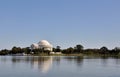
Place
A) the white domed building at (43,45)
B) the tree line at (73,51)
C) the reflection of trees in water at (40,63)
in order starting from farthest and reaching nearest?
the white domed building at (43,45), the tree line at (73,51), the reflection of trees in water at (40,63)

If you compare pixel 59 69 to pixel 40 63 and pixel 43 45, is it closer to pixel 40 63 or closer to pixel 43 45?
pixel 40 63

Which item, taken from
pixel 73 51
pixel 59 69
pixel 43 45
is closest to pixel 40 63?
pixel 59 69

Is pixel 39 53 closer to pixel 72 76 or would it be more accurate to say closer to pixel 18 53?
pixel 18 53

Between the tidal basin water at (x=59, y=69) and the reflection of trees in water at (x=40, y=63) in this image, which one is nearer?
the tidal basin water at (x=59, y=69)

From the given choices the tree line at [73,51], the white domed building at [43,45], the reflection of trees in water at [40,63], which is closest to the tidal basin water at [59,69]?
the reflection of trees in water at [40,63]

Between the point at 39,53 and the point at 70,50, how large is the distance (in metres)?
18.6

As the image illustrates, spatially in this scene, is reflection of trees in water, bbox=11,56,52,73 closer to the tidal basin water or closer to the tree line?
the tidal basin water

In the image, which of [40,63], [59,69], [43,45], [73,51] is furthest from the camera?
[43,45]

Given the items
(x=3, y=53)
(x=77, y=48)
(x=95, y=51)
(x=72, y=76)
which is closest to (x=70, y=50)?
(x=77, y=48)

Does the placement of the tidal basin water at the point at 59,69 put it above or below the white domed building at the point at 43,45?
below

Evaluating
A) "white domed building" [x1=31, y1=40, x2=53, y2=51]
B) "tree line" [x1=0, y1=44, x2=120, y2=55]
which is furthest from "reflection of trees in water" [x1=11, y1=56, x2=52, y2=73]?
"white domed building" [x1=31, y1=40, x2=53, y2=51]

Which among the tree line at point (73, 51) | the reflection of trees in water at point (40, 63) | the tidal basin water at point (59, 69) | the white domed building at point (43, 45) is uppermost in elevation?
the white domed building at point (43, 45)

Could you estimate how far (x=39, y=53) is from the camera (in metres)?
152

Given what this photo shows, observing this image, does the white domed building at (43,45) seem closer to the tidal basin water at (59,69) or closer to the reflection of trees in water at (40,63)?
the reflection of trees in water at (40,63)
